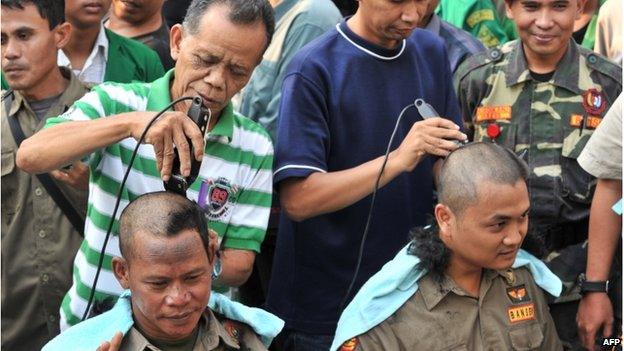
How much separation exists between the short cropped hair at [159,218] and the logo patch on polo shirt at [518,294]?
115 cm

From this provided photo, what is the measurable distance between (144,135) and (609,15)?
10.9ft

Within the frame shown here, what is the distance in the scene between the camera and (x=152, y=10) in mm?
6332

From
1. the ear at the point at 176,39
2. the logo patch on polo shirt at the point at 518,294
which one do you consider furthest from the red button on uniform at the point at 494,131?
the ear at the point at 176,39

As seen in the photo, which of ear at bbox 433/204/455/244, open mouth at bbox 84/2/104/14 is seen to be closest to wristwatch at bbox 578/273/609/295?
ear at bbox 433/204/455/244

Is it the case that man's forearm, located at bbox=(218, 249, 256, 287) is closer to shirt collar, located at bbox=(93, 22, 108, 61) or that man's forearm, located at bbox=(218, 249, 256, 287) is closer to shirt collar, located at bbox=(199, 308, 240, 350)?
shirt collar, located at bbox=(199, 308, 240, 350)

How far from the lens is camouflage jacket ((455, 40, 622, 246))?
515 cm

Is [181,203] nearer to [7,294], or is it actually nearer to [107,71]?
[7,294]

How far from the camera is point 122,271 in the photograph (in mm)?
4152

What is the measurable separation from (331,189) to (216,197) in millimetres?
451

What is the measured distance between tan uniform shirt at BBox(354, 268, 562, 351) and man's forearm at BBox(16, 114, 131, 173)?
3.57 ft

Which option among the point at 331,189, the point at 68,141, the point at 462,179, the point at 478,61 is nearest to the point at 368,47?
the point at 331,189

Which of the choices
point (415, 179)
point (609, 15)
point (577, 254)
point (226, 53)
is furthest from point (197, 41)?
point (609, 15)

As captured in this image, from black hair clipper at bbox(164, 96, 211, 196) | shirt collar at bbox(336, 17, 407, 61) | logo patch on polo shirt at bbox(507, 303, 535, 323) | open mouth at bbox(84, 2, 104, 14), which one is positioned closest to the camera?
black hair clipper at bbox(164, 96, 211, 196)

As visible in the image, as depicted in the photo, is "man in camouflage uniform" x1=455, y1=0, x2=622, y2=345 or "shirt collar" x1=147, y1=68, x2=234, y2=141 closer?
"shirt collar" x1=147, y1=68, x2=234, y2=141
